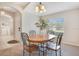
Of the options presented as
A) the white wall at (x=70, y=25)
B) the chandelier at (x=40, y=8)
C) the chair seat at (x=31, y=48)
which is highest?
the chandelier at (x=40, y=8)

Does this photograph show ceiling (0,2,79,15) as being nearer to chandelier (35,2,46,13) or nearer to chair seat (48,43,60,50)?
chandelier (35,2,46,13)

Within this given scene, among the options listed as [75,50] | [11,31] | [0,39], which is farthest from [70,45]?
[0,39]

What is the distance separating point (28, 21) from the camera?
80.1 inches

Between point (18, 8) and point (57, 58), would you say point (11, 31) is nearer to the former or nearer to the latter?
point (18, 8)

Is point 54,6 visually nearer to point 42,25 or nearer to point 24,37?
point 42,25

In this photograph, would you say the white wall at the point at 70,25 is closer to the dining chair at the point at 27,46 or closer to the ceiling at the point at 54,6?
the ceiling at the point at 54,6

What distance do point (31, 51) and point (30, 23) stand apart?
19.8 inches

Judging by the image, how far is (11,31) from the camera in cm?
Answer: 198

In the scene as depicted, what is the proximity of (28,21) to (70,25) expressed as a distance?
74cm

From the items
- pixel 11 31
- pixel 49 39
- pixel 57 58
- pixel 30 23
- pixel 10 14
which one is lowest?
pixel 57 58

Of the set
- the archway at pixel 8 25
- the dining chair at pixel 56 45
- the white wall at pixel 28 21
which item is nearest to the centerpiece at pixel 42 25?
the white wall at pixel 28 21

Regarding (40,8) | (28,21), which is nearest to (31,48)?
(28,21)

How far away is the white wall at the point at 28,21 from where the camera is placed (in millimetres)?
1998

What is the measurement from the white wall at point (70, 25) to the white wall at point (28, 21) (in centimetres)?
21
